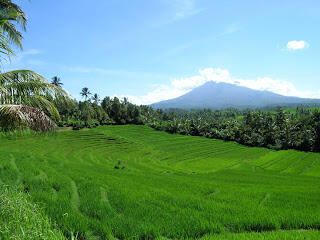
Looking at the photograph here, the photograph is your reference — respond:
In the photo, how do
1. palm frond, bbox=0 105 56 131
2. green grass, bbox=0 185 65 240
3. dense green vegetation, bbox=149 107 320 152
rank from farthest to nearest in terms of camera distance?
dense green vegetation, bbox=149 107 320 152 → palm frond, bbox=0 105 56 131 → green grass, bbox=0 185 65 240

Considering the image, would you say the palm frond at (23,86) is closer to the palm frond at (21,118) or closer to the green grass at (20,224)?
the palm frond at (21,118)

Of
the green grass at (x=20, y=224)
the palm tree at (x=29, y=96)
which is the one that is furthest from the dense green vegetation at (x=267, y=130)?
the green grass at (x=20, y=224)

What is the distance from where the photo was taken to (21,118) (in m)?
4.02

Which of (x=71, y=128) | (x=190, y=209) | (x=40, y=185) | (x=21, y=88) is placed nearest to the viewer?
(x=190, y=209)

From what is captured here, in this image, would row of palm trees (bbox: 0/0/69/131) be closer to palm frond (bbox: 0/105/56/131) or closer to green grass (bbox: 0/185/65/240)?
palm frond (bbox: 0/105/56/131)

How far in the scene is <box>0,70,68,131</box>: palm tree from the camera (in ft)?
14.0

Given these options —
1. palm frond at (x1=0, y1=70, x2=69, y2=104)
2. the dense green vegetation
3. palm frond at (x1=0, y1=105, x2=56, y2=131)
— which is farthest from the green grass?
the dense green vegetation

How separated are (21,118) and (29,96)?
1.42 metres

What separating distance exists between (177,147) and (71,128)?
3224 centimetres

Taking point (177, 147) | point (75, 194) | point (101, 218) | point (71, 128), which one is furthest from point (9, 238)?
point (71, 128)

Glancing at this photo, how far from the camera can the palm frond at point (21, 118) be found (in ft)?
13.4

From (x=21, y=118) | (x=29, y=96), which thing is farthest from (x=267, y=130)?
(x=21, y=118)

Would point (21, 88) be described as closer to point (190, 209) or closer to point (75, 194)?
point (75, 194)

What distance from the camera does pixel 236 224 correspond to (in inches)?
159
